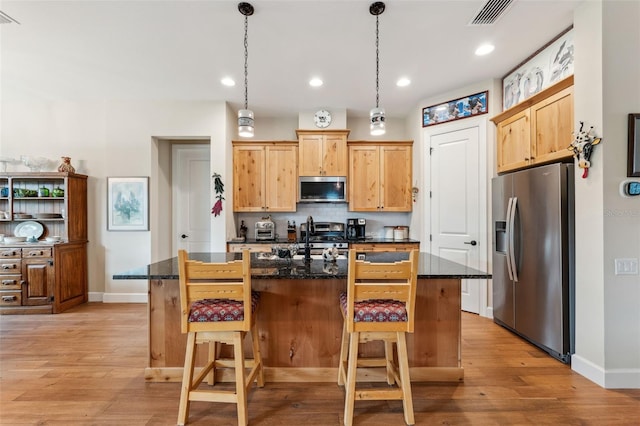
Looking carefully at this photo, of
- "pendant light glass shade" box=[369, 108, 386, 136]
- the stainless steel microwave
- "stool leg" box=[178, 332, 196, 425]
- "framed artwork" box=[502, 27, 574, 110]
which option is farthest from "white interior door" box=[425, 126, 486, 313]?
"stool leg" box=[178, 332, 196, 425]

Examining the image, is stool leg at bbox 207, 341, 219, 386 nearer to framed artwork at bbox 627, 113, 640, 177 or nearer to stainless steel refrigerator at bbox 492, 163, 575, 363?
stainless steel refrigerator at bbox 492, 163, 575, 363

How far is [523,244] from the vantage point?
289 cm

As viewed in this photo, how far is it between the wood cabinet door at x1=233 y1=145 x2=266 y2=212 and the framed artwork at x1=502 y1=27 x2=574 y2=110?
3.42m

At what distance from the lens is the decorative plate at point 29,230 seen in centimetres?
421

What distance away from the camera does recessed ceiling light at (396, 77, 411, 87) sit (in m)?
3.68

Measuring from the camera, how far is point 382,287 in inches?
68.7

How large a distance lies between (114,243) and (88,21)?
298cm

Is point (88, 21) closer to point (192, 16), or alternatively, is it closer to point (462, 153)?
point (192, 16)

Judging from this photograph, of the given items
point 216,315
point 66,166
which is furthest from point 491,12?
point 66,166

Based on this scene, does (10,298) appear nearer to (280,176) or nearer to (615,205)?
(280,176)

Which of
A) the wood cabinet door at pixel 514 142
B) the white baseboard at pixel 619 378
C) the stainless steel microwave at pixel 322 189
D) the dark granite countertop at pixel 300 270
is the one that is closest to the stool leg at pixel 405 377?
the dark granite countertop at pixel 300 270

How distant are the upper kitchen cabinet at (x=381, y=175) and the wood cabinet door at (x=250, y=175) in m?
1.41

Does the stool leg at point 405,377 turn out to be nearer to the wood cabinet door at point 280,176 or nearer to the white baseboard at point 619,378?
the white baseboard at point 619,378

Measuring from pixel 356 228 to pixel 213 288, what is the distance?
3380 mm
